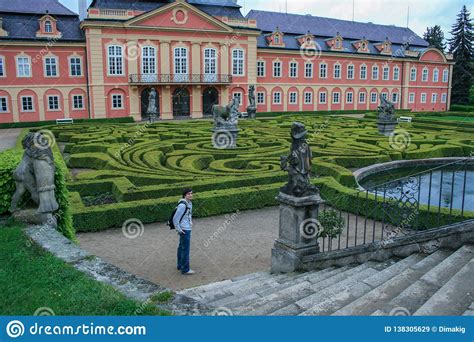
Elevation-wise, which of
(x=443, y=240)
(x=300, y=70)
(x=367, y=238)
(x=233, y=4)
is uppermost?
(x=233, y=4)

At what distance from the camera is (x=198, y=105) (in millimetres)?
39719

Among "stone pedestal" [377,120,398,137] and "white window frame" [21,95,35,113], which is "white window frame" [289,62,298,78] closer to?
"stone pedestal" [377,120,398,137]

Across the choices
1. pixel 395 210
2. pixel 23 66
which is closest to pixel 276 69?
pixel 23 66

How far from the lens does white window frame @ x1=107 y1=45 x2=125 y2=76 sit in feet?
117

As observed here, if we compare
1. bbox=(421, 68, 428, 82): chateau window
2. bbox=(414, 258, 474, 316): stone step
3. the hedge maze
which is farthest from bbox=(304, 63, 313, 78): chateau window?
bbox=(414, 258, 474, 316): stone step

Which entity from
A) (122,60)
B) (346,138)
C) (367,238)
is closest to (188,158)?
(367,238)

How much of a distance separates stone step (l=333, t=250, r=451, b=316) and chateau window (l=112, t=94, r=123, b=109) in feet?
111

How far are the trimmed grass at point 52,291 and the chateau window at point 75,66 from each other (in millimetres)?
32816

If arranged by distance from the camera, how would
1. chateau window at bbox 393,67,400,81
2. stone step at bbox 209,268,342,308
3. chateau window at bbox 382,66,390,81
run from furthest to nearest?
chateau window at bbox 393,67,400,81 → chateau window at bbox 382,66,390,81 → stone step at bbox 209,268,342,308

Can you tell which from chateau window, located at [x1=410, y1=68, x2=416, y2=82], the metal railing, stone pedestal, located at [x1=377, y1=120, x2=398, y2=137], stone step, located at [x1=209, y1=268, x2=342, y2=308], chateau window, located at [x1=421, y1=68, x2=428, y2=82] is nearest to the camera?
stone step, located at [x1=209, y1=268, x2=342, y2=308]

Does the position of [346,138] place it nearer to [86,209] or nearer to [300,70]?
[86,209]

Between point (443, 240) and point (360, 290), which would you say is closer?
point (360, 290)

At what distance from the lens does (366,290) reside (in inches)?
221

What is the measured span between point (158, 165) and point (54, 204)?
7983 mm
